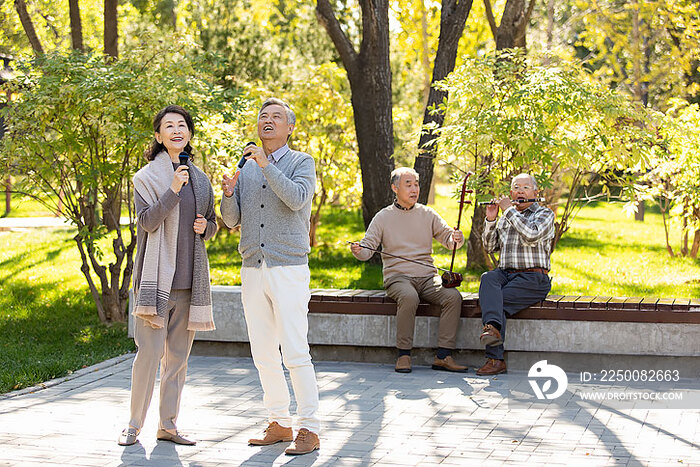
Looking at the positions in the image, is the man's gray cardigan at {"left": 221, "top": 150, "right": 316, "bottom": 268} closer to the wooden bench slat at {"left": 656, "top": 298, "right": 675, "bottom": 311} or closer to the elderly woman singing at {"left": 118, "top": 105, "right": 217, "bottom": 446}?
the elderly woman singing at {"left": 118, "top": 105, "right": 217, "bottom": 446}

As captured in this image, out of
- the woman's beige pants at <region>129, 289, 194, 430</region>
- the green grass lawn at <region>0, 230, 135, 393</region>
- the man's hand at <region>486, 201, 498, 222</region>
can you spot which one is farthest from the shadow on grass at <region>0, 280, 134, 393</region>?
the man's hand at <region>486, 201, 498, 222</region>

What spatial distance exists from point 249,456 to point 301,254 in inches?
42.8

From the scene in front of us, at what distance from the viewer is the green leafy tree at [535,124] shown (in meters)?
7.85

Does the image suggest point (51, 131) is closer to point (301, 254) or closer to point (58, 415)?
point (58, 415)

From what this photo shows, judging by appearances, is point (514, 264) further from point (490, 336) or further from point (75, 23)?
point (75, 23)

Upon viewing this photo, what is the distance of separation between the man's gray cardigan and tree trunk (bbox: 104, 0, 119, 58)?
7.63 m

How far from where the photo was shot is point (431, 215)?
295 inches

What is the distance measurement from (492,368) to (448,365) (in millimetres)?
357

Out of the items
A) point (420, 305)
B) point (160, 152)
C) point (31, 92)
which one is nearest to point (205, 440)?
point (160, 152)

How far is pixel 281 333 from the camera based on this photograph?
4914 millimetres

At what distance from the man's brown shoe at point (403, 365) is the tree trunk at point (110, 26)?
22.6ft

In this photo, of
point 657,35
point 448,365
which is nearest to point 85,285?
point 448,365

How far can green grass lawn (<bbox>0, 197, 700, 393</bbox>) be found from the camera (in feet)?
26.3
